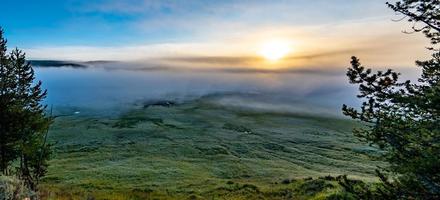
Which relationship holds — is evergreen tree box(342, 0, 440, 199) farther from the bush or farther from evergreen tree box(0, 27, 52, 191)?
evergreen tree box(0, 27, 52, 191)

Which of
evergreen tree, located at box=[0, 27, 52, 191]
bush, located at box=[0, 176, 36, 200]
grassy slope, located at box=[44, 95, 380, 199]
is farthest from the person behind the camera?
grassy slope, located at box=[44, 95, 380, 199]

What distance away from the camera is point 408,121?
12.2 m

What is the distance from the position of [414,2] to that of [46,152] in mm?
28998

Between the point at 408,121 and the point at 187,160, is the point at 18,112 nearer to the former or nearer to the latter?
the point at 408,121

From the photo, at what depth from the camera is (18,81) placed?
30656 millimetres

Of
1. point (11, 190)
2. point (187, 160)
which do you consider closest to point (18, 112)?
point (11, 190)

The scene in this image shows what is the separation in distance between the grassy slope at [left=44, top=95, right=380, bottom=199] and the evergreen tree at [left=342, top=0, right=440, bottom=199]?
583 inches

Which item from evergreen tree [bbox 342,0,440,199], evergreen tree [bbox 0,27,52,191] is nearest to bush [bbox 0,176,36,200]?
evergreen tree [bbox 342,0,440,199]

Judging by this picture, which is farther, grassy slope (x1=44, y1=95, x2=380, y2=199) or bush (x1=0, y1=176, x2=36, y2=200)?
grassy slope (x1=44, y1=95, x2=380, y2=199)

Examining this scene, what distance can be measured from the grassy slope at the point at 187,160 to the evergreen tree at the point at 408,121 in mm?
14803

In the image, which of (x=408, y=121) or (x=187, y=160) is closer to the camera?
(x=408, y=121)

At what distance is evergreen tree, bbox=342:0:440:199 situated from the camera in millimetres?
10625

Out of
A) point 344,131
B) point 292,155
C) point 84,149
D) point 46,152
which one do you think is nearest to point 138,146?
point 84,149

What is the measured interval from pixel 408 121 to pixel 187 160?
3411 inches
